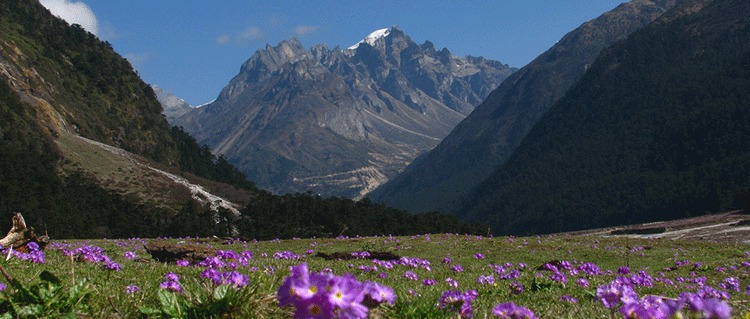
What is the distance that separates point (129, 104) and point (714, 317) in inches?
7405

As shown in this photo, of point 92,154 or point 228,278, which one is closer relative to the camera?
point 228,278

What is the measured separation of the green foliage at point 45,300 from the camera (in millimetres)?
4272

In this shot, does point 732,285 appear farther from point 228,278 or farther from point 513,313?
point 228,278

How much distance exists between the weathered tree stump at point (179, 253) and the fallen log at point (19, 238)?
7.49ft

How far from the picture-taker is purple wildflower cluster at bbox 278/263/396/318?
8.88ft

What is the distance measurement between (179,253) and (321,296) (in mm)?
10318

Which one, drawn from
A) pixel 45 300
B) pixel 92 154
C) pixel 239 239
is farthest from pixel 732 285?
pixel 92 154

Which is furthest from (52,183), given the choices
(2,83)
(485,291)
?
(485,291)


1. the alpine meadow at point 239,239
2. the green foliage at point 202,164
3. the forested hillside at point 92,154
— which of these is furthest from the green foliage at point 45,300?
the green foliage at point 202,164

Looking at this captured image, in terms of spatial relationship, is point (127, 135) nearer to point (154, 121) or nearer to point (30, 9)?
point (154, 121)

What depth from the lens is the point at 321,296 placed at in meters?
2.71

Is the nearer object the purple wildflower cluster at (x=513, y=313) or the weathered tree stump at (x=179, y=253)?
the purple wildflower cluster at (x=513, y=313)

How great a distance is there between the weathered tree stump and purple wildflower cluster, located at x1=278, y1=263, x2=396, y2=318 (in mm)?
9622

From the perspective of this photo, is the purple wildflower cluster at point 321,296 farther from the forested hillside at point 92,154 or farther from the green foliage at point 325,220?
the green foliage at point 325,220
